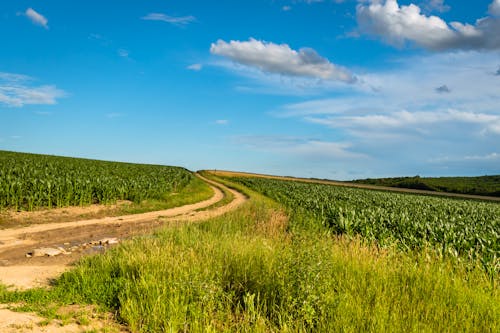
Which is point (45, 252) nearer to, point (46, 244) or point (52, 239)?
point (46, 244)

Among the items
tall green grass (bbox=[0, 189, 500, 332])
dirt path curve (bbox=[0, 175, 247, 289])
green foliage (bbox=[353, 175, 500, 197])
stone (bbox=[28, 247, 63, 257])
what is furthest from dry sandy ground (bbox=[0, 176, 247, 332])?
green foliage (bbox=[353, 175, 500, 197])

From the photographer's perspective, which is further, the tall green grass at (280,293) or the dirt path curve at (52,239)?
the dirt path curve at (52,239)

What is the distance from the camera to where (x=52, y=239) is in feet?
47.1

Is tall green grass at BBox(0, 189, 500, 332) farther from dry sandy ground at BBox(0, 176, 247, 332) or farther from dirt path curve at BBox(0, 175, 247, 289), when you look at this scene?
dirt path curve at BBox(0, 175, 247, 289)

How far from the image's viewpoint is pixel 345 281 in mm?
7086

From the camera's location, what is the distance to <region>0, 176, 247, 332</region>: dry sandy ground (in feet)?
21.1

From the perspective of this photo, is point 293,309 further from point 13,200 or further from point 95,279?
point 13,200

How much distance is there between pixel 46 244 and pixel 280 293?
10.7m

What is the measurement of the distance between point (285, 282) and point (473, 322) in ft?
10.2

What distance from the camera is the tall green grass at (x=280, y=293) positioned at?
5715 mm

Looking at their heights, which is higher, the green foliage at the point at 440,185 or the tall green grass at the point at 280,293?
the green foliage at the point at 440,185

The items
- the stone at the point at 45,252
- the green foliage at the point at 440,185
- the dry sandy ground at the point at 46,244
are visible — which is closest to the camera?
the dry sandy ground at the point at 46,244

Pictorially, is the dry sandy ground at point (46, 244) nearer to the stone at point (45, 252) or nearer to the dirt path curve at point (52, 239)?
the dirt path curve at point (52, 239)

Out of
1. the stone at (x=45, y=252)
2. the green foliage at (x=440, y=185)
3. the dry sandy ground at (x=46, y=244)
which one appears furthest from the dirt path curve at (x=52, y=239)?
the green foliage at (x=440, y=185)
